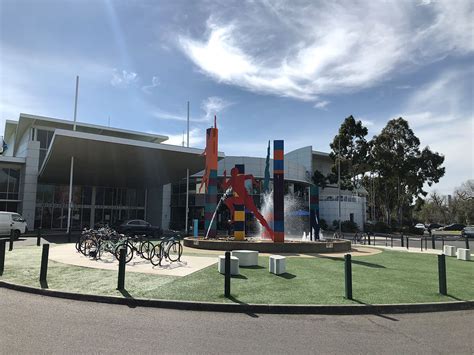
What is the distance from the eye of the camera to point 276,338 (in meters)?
6.06

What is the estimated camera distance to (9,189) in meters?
37.4

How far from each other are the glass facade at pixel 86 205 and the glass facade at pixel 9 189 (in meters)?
2.07

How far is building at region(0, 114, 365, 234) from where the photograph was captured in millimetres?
28156

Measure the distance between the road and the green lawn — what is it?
88 cm

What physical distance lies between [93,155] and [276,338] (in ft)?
84.9

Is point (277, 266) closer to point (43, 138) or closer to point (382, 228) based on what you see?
point (43, 138)

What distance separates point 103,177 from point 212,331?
34.6 meters

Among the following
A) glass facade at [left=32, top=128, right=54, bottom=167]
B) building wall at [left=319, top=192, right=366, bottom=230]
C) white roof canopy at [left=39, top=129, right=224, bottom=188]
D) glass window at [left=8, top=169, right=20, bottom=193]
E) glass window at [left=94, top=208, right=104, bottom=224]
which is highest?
glass facade at [left=32, top=128, right=54, bottom=167]

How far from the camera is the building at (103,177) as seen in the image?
92.4ft

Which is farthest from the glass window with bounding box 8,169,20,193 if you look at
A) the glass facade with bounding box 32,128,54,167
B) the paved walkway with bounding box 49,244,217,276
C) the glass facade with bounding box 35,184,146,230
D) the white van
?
the paved walkway with bounding box 49,244,217,276

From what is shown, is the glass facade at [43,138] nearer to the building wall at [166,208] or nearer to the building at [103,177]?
the building at [103,177]

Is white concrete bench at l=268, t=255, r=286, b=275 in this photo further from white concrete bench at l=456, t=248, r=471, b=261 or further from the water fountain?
white concrete bench at l=456, t=248, r=471, b=261

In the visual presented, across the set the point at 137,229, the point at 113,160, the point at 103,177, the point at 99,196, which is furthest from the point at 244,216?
the point at 99,196

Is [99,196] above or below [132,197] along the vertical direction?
below
